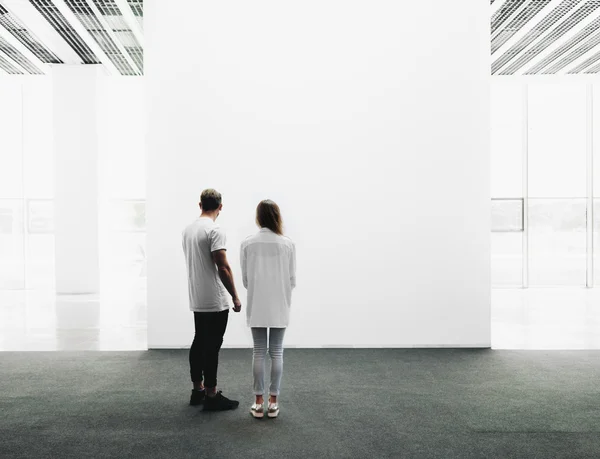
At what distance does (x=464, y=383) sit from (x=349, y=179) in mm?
2591

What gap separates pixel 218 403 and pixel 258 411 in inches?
15.1

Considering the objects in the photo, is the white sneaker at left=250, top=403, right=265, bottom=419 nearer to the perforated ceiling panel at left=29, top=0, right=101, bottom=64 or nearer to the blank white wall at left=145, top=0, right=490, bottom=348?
the blank white wall at left=145, top=0, right=490, bottom=348

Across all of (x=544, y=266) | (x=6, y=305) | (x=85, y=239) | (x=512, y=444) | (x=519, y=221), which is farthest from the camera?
(x=544, y=266)

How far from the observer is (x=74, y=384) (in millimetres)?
5160

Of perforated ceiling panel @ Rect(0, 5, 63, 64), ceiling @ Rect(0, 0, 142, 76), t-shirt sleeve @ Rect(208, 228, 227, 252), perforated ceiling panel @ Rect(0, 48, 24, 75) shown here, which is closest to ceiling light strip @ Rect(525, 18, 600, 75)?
ceiling @ Rect(0, 0, 142, 76)

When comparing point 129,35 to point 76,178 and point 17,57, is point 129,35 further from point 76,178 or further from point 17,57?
point 76,178

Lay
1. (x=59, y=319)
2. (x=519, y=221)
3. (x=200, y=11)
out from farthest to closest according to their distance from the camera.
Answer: (x=519, y=221), (x=59, y=319), (x=200, y=11)

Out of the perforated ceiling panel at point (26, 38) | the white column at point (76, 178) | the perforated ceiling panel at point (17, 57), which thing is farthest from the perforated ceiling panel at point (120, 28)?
the perforated ceiling panel at point (17, 57)

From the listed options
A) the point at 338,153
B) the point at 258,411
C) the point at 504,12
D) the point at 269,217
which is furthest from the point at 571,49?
the point at 258,411

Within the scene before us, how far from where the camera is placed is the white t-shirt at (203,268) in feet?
14.2

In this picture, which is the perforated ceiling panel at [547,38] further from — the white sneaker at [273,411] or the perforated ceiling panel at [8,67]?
the perforated ceiling panel at [8,67]

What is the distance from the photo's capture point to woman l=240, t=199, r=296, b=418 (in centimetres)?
410

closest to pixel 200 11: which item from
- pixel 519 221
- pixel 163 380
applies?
pixel 163 380

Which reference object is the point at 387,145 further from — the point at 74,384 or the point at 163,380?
the point at 74,384
